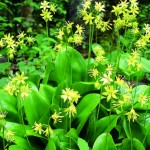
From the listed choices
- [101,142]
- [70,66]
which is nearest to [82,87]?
[70,66]

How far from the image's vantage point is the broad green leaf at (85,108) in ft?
8.58

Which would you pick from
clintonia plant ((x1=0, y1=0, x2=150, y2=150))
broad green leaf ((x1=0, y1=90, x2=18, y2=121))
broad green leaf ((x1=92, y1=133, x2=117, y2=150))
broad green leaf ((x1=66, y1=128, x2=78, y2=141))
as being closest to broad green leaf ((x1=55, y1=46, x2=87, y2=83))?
clintonia plant ((x1=0, y1=0, x2=150, y2=150))

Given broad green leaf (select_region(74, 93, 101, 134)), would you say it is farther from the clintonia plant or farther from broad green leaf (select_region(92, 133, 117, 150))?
broad green leaf (select_region(92, 133, 117, 150))

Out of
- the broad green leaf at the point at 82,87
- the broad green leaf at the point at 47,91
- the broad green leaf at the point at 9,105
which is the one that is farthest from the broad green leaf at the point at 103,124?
the broad green leaf at the point at 9,105

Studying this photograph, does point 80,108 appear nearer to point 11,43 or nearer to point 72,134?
point 72,134

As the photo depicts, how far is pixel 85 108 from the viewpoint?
2.72 meters

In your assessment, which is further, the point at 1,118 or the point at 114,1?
the point at 114,1

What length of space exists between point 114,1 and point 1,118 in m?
4.44

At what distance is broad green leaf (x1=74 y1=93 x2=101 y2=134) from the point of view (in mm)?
2615

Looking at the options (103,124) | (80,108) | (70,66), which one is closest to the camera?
(103,124)

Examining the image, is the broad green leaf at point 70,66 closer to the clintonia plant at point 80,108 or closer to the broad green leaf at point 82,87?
the clintonia plant at point 80,108

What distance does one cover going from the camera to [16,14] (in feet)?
21.1

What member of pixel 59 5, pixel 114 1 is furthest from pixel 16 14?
pixel 114 1

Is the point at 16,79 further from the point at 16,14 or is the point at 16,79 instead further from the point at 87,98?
the point at 16,14
